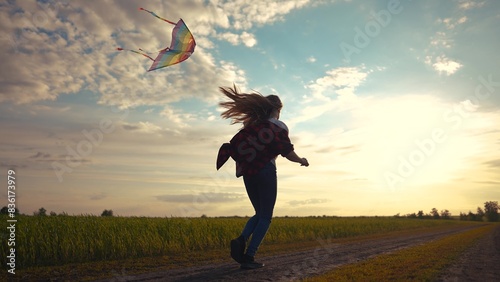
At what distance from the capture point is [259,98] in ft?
19.5

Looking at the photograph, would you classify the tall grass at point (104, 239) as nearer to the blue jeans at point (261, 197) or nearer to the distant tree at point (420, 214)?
the blue jeans at point (261, 197)

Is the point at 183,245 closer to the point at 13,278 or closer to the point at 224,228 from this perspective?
the point at 224,228

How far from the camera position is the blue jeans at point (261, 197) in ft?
18.1

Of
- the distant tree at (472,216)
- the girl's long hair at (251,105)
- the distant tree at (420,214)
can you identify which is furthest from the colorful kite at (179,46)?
the distant tree at (472,216)

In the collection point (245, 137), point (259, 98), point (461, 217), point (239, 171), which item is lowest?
point (461, 217)

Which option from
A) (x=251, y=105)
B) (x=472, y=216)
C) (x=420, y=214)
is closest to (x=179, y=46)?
(x=251, y=105)

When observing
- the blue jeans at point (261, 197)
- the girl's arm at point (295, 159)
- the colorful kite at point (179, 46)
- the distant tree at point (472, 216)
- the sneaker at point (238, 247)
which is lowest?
the distant tree at point (472, 216)

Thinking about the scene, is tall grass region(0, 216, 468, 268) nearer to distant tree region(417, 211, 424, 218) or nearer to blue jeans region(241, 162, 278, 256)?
blue jeans region(241, 162, 278, 256)

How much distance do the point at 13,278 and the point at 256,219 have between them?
391cm

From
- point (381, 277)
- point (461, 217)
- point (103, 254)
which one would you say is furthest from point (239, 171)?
point (461, 217)

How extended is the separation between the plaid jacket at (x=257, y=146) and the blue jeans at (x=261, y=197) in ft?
0.39

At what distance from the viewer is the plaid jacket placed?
5.52m

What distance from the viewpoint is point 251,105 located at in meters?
5.96

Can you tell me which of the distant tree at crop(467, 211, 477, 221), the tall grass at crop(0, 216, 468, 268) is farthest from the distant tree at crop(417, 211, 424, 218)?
the tall grass at crop(0, 216, 468, 268)
